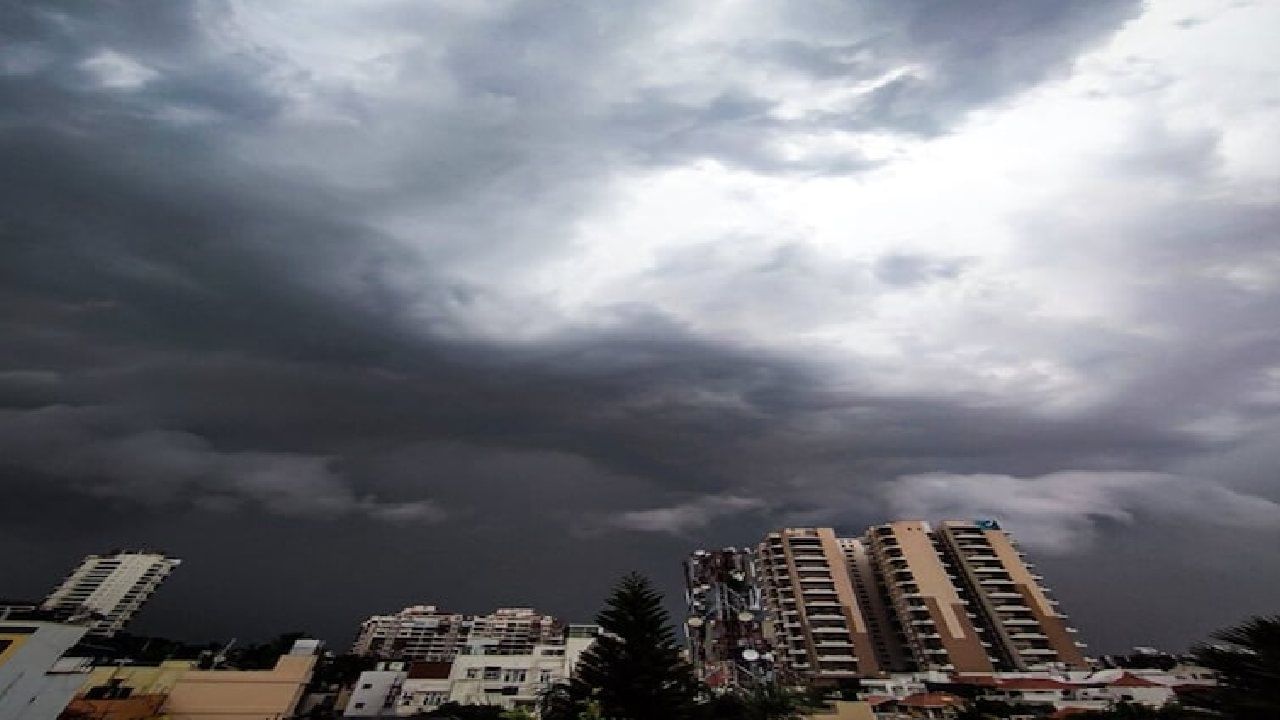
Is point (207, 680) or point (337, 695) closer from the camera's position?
point (207, 680)

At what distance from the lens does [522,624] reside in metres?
107

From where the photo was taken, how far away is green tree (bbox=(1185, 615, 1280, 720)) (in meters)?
6.59

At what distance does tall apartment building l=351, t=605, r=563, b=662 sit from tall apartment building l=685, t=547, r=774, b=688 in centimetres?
6918

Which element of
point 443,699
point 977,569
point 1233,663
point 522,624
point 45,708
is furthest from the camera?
point 522,624

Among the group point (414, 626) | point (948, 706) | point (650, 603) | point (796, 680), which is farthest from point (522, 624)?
point (650, 603)

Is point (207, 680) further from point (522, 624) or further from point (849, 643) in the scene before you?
point (522, 624)

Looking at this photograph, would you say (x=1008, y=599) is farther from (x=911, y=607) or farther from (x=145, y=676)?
(x=145, y=676)

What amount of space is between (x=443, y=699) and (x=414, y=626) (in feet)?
249

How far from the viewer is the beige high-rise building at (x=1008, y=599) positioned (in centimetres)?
6400

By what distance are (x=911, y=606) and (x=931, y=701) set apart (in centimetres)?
2728

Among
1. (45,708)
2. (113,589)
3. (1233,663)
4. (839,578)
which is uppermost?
(113,589)

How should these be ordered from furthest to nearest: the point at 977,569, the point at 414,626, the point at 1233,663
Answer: the point at 414,626 < the point at 977,569 < the point at 1233,663

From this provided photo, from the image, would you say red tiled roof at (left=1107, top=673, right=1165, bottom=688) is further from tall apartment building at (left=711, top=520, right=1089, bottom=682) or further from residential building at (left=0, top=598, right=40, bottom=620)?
residential building at (left=0, top=598, right=40, bottom=620)

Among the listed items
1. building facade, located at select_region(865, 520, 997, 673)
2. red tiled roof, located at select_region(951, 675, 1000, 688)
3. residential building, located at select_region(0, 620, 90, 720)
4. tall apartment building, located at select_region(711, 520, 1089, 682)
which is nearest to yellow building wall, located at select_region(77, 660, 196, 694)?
residential building, located at select_region(0, 620, 90, 720)
